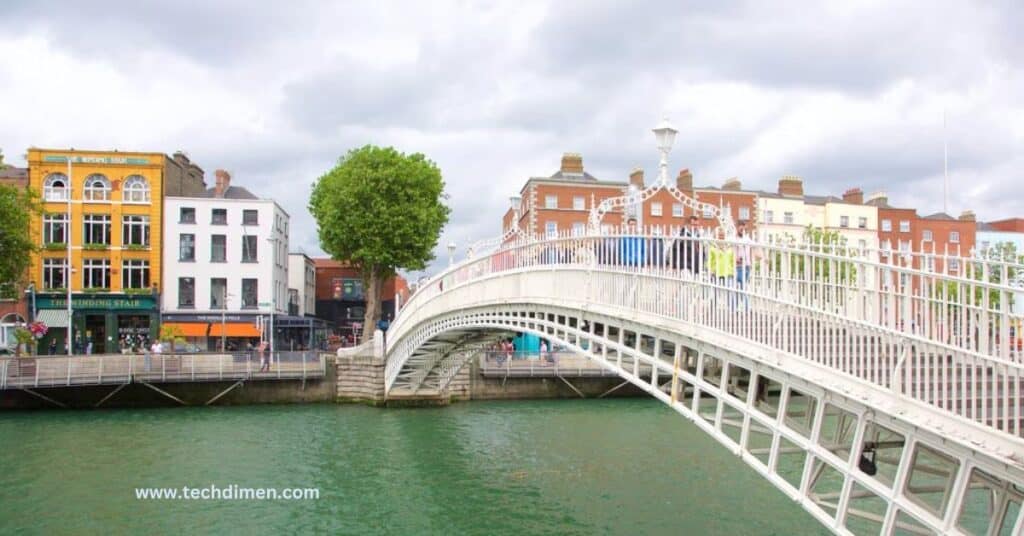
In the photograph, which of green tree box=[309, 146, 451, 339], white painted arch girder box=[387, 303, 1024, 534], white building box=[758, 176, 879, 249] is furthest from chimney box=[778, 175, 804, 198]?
white painted arch girder box=[387, 303, 1024, 534]

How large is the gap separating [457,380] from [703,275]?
24.7m

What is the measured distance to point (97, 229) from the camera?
4359 cm

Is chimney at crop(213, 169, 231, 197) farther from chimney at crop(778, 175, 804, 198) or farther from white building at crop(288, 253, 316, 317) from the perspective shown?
chimney at crop(778, 175, 804, 198)

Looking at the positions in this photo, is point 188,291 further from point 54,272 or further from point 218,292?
point 54,272

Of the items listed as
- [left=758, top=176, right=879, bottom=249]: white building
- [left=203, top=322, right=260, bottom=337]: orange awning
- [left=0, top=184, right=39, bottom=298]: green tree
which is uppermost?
[left=758, top=176, right=879, bottom=249]: white building

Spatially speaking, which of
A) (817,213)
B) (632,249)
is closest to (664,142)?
(632,249)

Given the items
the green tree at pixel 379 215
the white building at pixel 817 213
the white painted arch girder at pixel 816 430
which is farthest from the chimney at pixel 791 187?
the white painted arch girder at pixel 816 430

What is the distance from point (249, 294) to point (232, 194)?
26.8 feet

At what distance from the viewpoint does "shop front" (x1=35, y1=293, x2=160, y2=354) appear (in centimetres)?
4219

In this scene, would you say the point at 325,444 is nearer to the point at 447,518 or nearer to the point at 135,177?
the point at 447,518

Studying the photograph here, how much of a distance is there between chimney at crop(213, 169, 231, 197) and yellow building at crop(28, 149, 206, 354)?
17.2 feet

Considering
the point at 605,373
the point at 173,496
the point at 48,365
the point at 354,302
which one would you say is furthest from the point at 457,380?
the point at 354,302

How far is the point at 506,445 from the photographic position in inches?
949

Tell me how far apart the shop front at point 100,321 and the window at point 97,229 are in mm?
2712
